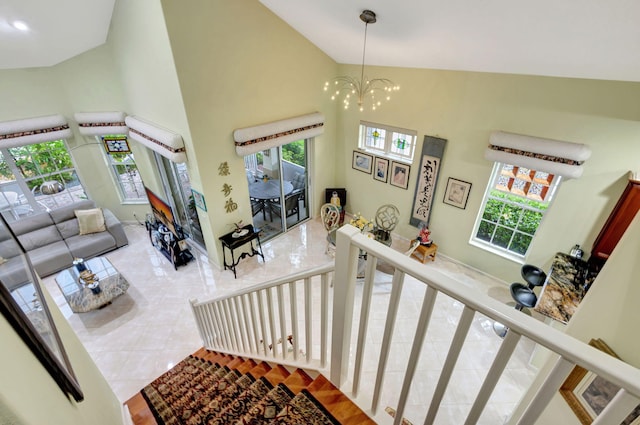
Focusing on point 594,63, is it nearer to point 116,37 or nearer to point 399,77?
point 399,77

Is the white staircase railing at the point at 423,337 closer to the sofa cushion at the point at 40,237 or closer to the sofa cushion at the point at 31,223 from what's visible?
the sofa cushion at the point at 40,237

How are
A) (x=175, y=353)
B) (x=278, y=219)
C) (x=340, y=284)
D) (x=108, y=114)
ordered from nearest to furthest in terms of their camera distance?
(x=340, y=284), (x=175, y=353), (x=108, y=114), (x=278, y=219)

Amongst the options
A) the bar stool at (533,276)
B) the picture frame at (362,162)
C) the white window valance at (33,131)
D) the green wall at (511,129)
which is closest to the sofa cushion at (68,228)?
the white window valance at (33,131)

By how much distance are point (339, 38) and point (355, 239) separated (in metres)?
4.40

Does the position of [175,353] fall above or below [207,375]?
below

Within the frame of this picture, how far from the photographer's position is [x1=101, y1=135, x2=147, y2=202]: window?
18.6ft

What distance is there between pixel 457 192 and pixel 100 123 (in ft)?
20.9

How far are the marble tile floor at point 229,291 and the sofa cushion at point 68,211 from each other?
99 cm

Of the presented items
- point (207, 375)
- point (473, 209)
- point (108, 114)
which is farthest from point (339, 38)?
point (207, 375)

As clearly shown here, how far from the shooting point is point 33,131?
4879mm

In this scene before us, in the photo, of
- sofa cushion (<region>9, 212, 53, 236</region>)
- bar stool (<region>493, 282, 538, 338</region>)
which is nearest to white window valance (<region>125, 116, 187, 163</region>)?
sofa cushion (<region>9, 212, 53, 236</region>)

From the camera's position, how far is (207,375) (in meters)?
2.77

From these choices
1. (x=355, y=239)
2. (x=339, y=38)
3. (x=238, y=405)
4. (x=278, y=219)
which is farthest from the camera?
(x=278, y=219)

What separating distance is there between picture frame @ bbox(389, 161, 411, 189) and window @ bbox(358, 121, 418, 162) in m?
0.13
